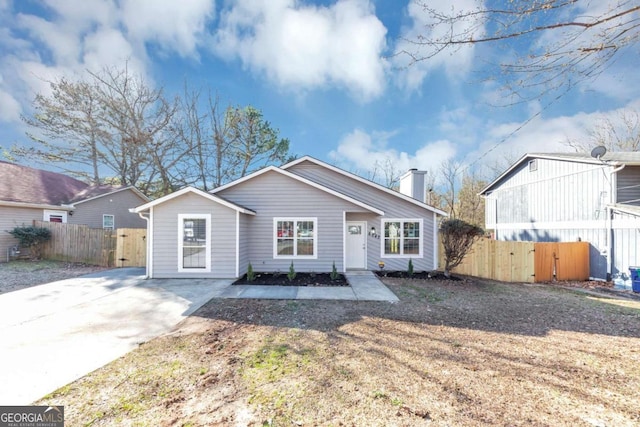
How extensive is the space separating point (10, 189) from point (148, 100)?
9.84 m

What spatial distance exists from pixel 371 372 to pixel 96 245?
1410cm

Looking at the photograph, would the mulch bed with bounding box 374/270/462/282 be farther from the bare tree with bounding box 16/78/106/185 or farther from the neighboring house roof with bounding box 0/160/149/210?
the bare tree with bounding box 16/78/106/185

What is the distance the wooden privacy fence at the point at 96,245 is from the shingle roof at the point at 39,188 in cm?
162

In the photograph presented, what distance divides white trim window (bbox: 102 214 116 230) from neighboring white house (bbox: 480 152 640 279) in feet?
80.8

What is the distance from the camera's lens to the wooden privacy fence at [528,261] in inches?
395

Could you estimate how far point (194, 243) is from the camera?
8953 mm

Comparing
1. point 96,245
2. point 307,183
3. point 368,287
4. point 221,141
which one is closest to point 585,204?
point 368,287

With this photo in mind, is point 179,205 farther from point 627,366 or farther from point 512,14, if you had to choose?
point 627,366

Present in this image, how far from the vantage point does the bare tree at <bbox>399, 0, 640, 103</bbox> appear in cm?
294

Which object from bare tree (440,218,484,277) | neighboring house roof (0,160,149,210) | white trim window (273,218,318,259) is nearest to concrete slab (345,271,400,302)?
white trim window (273,218,318,259)

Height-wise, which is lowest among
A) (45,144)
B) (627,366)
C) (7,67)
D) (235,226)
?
(627,366)

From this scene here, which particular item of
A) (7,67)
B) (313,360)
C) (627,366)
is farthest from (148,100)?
(627,366)

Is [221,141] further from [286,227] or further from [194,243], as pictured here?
[194,243]

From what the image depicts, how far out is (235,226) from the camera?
352 inches
